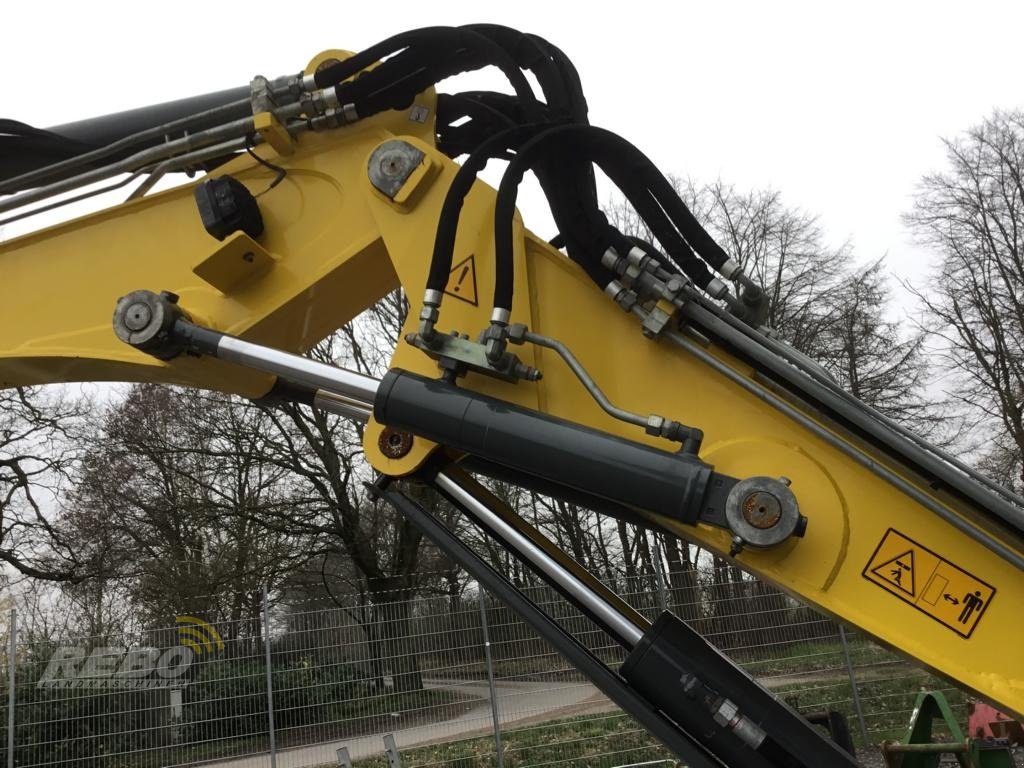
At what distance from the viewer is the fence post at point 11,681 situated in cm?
705

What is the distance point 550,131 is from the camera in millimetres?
1834

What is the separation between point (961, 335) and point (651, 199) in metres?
21.0

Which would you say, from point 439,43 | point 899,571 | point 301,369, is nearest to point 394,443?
point 301,369

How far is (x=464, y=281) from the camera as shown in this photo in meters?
1.96

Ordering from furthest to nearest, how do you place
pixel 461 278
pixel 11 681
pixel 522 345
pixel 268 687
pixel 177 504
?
pixel 177 504
pixel 268 687
pixel 11 681
pixel 461 278
pixel 522 345

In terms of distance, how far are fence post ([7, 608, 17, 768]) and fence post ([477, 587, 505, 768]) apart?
4.38 meters

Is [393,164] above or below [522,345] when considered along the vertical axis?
above

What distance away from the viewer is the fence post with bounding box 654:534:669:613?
24.4 ft

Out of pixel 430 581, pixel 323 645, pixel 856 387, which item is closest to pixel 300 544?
pixel 430 581

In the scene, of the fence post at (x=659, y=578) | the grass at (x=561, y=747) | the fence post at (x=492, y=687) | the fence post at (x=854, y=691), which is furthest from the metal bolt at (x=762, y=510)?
the fence post at (x=854, y=691)

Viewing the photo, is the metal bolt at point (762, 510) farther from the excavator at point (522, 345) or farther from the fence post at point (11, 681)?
the fence post at point (11, 681)

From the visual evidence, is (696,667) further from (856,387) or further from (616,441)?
(856,387)

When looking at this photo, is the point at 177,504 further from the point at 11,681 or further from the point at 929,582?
the point at 929,582

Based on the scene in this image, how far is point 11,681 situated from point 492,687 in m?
4.51
